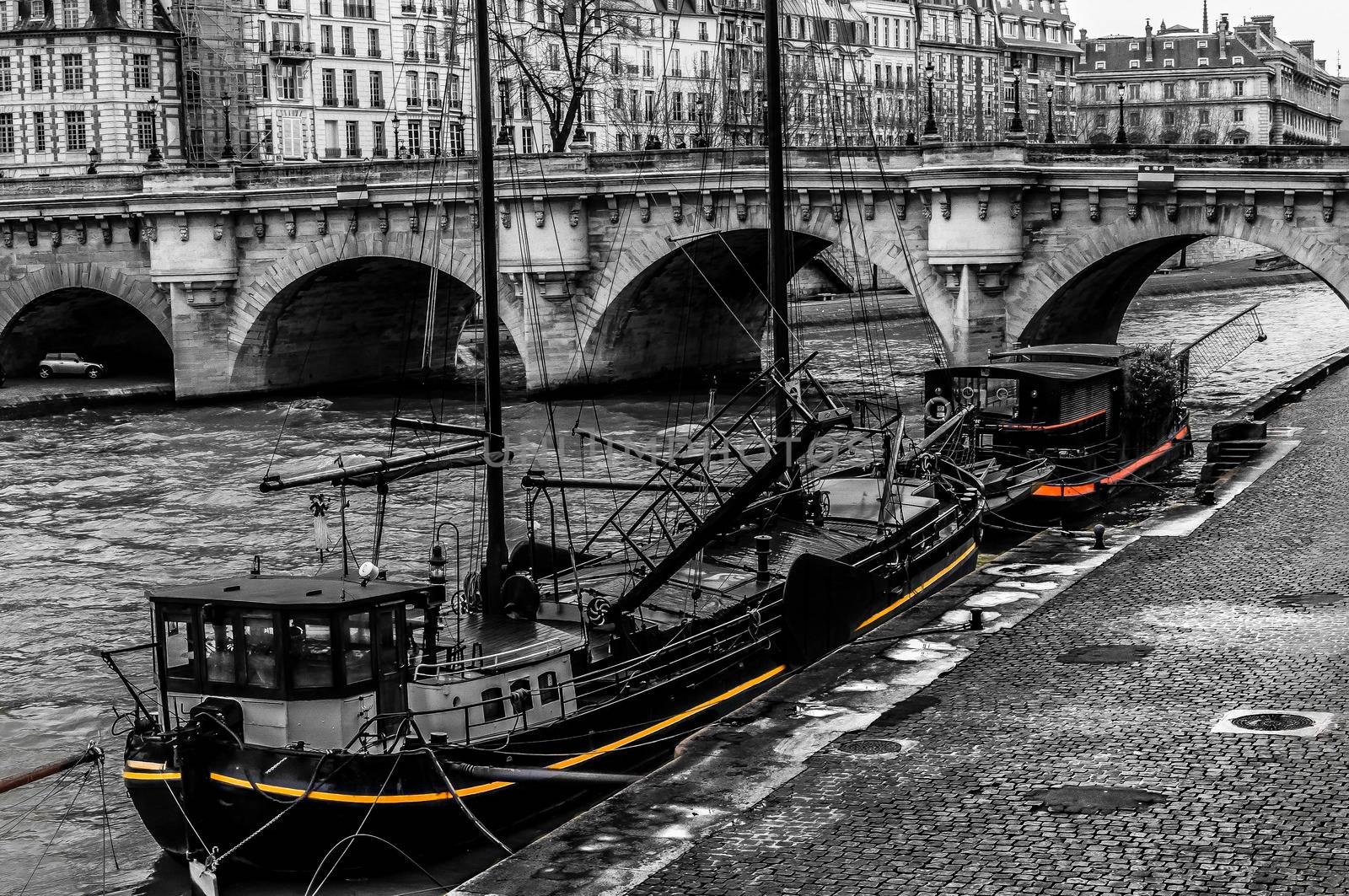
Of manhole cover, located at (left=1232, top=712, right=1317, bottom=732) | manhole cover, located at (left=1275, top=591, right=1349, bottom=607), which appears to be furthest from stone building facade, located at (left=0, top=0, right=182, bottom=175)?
manhole cover, located at (left=1232, top=712, right=1317, bottom=732)

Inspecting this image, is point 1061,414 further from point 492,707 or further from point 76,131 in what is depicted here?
point 76,131

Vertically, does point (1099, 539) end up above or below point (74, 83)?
below

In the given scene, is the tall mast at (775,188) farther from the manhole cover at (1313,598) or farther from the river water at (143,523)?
the manhole cover at (1313,598)

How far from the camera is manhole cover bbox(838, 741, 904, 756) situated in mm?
19547

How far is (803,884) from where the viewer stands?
15789 mm

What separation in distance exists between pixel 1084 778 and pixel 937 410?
21.8 m

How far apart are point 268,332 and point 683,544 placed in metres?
41.7

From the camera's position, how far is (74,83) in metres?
92.5

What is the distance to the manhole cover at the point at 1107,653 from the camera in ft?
75.2

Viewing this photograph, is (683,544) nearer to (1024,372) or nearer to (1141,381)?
(1024,372)

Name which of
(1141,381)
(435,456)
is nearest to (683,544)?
(435,456)

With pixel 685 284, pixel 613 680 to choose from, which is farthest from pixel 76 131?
pixel 613 680

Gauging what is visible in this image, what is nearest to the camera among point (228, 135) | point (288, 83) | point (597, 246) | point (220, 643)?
point (220, 643)

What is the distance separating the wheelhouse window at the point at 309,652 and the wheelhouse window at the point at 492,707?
2.04 m
